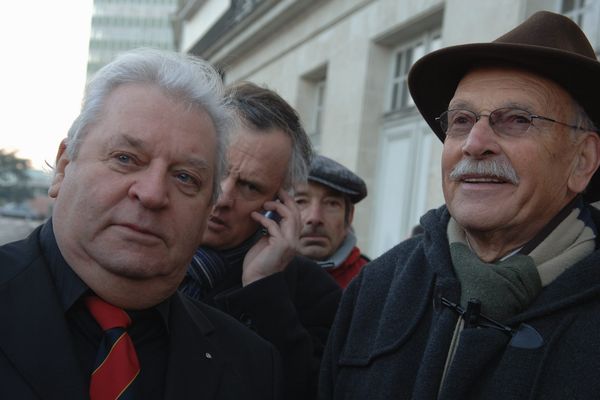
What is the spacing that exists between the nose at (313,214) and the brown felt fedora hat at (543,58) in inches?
64.2

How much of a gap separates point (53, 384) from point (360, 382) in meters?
1.06

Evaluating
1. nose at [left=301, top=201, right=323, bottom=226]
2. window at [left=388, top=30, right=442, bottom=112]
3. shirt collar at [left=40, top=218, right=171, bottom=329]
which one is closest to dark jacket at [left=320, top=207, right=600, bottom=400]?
shirt collar at [left=40, top=218, right=171, bottom=329]

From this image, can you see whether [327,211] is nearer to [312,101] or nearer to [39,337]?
[39,337]

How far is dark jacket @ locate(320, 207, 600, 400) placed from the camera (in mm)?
2080

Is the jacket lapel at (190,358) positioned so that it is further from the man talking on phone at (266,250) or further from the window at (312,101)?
the window at (312,101)

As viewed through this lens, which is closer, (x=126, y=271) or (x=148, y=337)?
(x=126, y=271)

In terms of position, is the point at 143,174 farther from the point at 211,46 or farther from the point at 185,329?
the point at 211,46

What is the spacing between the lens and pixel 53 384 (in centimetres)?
189

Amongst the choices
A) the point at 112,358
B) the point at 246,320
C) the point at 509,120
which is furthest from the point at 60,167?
the point at 509,120

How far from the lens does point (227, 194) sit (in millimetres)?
3039

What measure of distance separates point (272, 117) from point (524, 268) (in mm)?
1395

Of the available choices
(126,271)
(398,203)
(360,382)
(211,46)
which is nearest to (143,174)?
(126,271)

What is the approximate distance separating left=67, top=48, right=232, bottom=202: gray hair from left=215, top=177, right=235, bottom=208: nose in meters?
0.57

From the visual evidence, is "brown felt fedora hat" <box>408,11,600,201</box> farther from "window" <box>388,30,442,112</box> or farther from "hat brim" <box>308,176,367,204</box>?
"window" <box>388,30,442,112</box>
